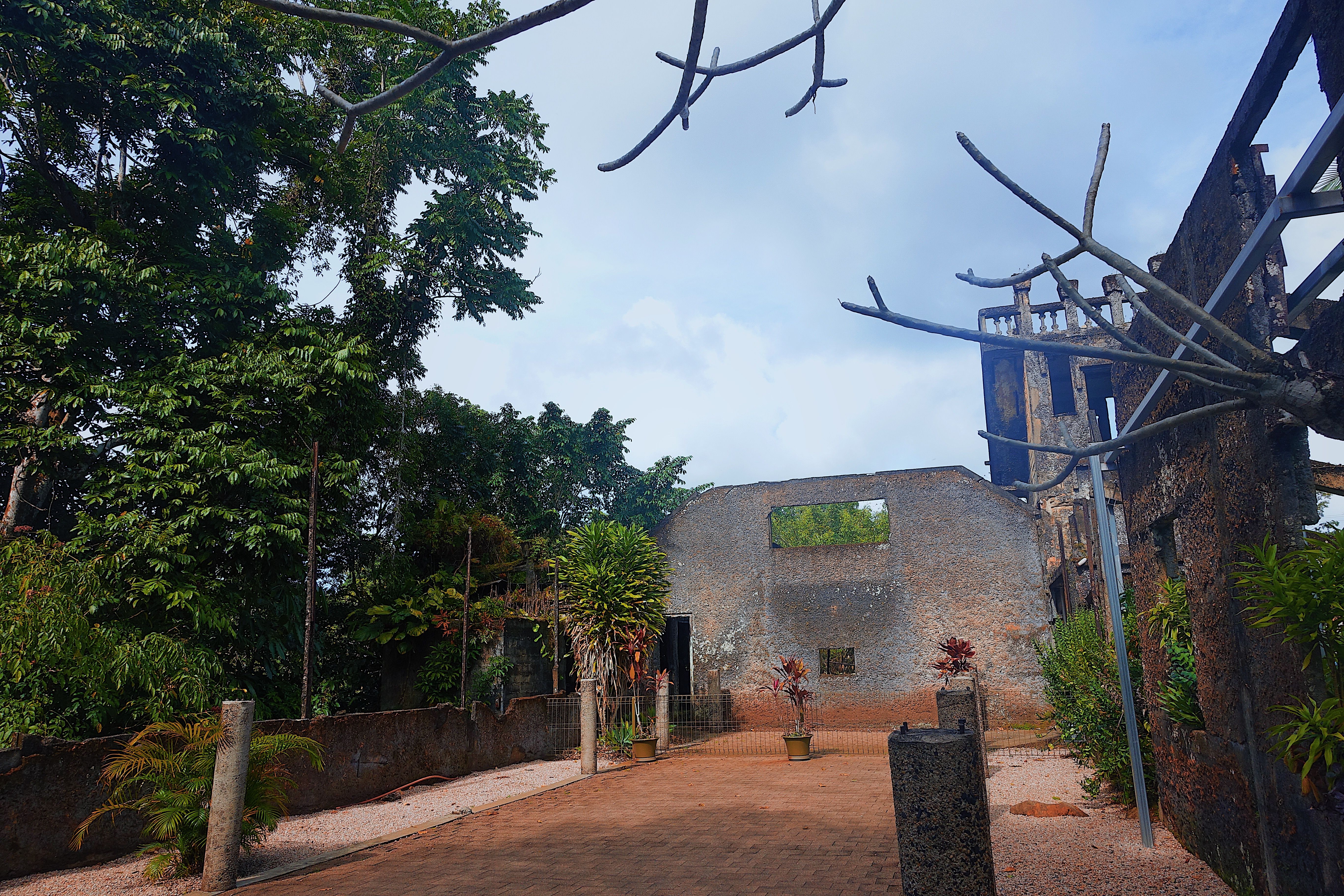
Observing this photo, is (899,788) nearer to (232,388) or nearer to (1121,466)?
(1121,466)

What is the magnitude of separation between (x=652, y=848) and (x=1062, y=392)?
20.9 m

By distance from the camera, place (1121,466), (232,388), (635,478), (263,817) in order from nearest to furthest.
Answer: (263,817), (1121,466), (232,388), (635,478)

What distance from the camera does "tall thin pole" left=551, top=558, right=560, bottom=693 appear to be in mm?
15094

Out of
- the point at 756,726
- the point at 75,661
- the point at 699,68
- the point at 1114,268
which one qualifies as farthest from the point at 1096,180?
the point at 756,726

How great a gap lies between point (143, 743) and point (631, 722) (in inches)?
368

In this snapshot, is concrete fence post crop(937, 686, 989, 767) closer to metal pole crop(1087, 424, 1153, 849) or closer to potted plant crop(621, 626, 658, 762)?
metal pole crop(1087, 424, 1153, 849)

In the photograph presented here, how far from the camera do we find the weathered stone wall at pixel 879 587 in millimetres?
17734

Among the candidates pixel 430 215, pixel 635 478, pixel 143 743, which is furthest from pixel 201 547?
pixel 635 478

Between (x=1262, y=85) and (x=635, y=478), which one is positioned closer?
(x=1262, y=85)

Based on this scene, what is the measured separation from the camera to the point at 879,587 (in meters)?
18.9

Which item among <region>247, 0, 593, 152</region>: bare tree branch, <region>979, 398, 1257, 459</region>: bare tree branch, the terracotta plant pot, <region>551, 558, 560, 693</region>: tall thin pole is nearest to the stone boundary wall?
<region>551, 558, 560, 693</region>: tall thin pole

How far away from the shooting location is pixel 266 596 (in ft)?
42.6

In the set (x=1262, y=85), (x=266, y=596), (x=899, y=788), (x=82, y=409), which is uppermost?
(x=82, y=409)

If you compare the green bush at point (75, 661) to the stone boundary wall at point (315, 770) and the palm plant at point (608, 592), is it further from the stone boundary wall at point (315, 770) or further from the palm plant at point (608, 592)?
the palm plant at point (608, 592)
